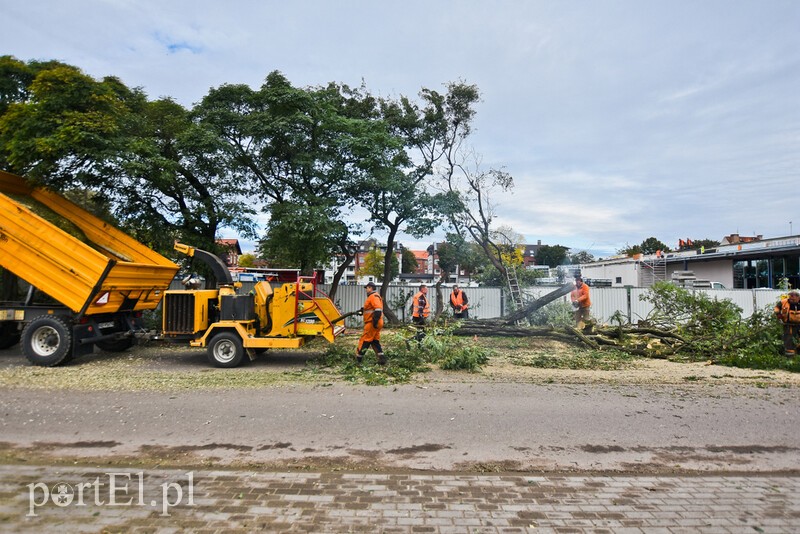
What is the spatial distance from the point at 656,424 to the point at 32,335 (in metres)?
11.4

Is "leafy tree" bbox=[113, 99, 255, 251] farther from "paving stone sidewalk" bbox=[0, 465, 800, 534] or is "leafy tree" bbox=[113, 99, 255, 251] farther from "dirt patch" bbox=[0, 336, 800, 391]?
"paving stone sidewalk" bbox=[0, 465, 800, 534]

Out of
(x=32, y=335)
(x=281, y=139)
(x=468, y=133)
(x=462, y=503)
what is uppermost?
(x=468, y=133)

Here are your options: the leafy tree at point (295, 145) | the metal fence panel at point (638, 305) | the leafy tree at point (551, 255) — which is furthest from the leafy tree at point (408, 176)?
the leafy tree at point (551, 255)

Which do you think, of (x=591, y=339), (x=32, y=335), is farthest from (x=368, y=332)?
(x=32, y=335)

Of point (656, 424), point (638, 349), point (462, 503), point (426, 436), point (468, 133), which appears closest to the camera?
point (462, 503)

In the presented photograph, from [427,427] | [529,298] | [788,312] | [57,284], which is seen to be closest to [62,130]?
[57,284]

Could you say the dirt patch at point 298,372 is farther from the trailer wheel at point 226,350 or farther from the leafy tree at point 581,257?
the leafy tree at point 581,257

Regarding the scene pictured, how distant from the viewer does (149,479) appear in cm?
422

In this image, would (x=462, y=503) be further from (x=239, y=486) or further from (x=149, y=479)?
(x=149, y=479)

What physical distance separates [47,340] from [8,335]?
9.40ft

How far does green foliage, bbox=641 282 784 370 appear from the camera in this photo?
10.2m

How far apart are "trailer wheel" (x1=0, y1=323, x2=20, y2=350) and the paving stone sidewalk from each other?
9072mm

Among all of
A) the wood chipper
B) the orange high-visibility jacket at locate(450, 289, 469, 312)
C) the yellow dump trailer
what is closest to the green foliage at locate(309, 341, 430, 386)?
the wood chipper

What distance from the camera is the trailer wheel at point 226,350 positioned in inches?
387
